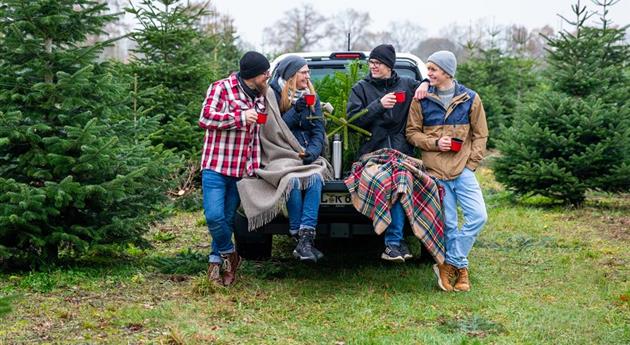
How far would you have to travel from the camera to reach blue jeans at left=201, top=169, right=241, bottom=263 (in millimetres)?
6691

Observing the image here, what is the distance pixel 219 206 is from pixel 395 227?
1449 mm

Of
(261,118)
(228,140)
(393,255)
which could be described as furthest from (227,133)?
(393,255)

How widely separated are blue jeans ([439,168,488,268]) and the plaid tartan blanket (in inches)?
3.8

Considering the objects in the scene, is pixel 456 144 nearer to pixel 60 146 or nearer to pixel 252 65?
pixel 252 65

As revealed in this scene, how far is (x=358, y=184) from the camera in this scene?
6.66 metres

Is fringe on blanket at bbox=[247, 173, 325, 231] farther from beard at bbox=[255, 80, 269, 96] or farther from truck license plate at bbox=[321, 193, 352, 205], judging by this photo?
beard at bbox=[255, 80, 269, 96]

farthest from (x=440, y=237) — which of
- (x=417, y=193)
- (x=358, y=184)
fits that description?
(x=358, y=184)

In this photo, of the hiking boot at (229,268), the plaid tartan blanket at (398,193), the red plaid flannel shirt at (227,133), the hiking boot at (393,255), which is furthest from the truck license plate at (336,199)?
the hiking boot at (229,268)

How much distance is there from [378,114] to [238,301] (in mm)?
1944

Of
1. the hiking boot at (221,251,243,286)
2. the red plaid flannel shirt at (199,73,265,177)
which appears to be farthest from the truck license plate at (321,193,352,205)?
the hiking boot at (221,251,243,286)

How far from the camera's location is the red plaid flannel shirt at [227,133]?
21.8 ft

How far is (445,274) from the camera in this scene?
22.6ft

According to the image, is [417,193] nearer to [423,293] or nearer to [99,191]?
[423,293]

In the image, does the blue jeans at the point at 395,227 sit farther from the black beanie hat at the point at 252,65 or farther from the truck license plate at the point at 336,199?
the black beanie hat at the point at 252,65
